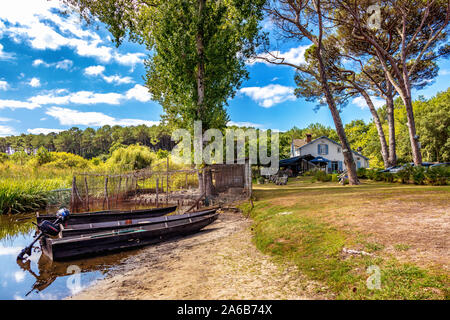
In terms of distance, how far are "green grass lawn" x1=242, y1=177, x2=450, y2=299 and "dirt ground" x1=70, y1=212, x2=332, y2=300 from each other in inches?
16.8

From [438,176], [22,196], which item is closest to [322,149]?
[438,176]

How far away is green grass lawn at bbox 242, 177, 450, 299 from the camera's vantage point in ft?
10.7

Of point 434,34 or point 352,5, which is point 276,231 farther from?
point 434,34

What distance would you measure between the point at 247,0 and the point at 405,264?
16231mm

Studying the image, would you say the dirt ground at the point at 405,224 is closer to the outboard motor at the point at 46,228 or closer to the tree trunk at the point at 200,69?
the outboard motor at the point at 46,228

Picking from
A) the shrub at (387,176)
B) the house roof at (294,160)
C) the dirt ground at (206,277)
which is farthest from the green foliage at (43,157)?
the shrub at (387,176)

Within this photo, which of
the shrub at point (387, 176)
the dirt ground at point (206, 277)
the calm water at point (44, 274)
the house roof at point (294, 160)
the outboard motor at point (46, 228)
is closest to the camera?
the dirt ground at point (206, 277)

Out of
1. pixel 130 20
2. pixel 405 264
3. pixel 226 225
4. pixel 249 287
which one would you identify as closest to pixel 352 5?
pixel 130 20

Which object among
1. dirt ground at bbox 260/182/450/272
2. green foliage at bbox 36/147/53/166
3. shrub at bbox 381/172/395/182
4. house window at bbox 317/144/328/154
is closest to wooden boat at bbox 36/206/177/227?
dirt ground at bbox 260/182/450/272

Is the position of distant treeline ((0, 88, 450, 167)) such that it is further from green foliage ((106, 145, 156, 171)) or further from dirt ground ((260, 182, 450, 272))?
dirt ground ((260, 182, 450, 272))

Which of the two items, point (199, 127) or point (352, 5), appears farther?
point (352, 5)

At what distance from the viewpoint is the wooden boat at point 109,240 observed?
6617mm

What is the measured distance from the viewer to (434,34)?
1795 cm

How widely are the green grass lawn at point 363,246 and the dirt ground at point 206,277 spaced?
1.40 ft
